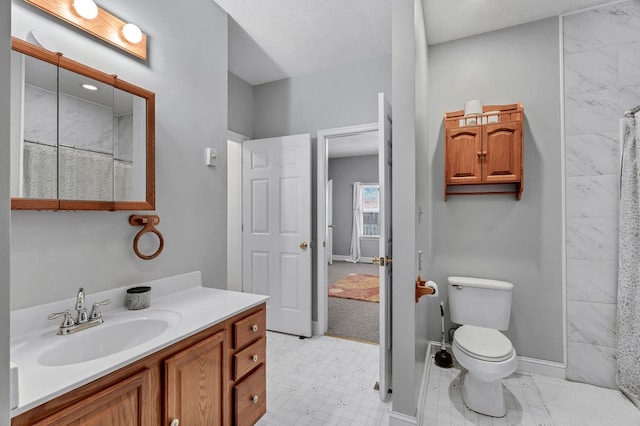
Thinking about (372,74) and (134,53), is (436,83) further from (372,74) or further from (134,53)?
(134,53)

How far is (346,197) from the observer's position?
25.0 ft

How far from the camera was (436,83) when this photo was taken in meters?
2.61

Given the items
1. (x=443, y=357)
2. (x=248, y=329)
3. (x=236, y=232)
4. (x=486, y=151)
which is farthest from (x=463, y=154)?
(x=236, y=232)

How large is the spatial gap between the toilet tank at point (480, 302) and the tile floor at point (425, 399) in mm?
438

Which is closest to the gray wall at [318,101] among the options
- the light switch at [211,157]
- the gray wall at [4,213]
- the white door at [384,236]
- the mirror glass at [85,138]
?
the white door at [384,236]

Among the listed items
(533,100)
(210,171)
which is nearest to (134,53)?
(210,171)

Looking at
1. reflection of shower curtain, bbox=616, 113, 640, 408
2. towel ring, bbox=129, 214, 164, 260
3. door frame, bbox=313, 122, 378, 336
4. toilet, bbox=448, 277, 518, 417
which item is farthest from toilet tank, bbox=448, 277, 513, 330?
towel ring, bbox=129, 214, 164, 260

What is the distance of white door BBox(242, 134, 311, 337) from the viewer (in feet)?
9.87

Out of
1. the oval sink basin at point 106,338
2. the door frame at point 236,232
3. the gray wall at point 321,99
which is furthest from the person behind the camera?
the door frame at point 236,232

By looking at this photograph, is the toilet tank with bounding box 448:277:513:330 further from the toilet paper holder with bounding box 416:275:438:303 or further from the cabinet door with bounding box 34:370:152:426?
the cabinet door with bounding box 34:370:152:426

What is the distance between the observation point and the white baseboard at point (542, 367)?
2234 mm

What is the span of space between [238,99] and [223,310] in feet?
8.12

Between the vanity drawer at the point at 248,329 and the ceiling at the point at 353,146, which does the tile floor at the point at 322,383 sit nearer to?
the vanity drawer at the point at 248,329

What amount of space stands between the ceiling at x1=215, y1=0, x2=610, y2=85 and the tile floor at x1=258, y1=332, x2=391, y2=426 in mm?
2761
